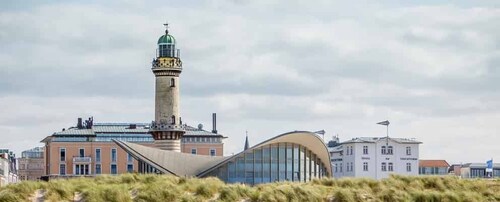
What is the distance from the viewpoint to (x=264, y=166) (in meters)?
72.2

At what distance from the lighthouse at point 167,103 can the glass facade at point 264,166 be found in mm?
21313

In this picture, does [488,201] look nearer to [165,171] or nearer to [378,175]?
[165,171]

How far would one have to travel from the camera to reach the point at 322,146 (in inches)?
2945

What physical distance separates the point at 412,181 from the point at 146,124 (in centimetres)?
10304

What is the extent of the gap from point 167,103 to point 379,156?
4095cm

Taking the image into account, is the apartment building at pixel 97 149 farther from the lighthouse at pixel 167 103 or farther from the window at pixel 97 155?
the lighthouse at pixel 167 103

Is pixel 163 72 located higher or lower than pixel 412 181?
higher

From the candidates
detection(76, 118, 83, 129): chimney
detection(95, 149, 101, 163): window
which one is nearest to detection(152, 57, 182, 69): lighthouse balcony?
detection(95, 149, 101, 163): window

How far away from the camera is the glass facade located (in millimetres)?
71812

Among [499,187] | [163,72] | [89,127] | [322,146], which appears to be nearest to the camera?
[499,187]

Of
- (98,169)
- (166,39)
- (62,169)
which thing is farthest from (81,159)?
(166,39)

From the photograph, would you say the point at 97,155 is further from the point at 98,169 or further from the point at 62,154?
the point at 62,154

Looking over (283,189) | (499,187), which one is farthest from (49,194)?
(499,187)

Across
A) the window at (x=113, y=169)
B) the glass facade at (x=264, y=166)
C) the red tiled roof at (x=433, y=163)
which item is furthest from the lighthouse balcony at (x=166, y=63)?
the red tiled roof at (x=433, y=163)
